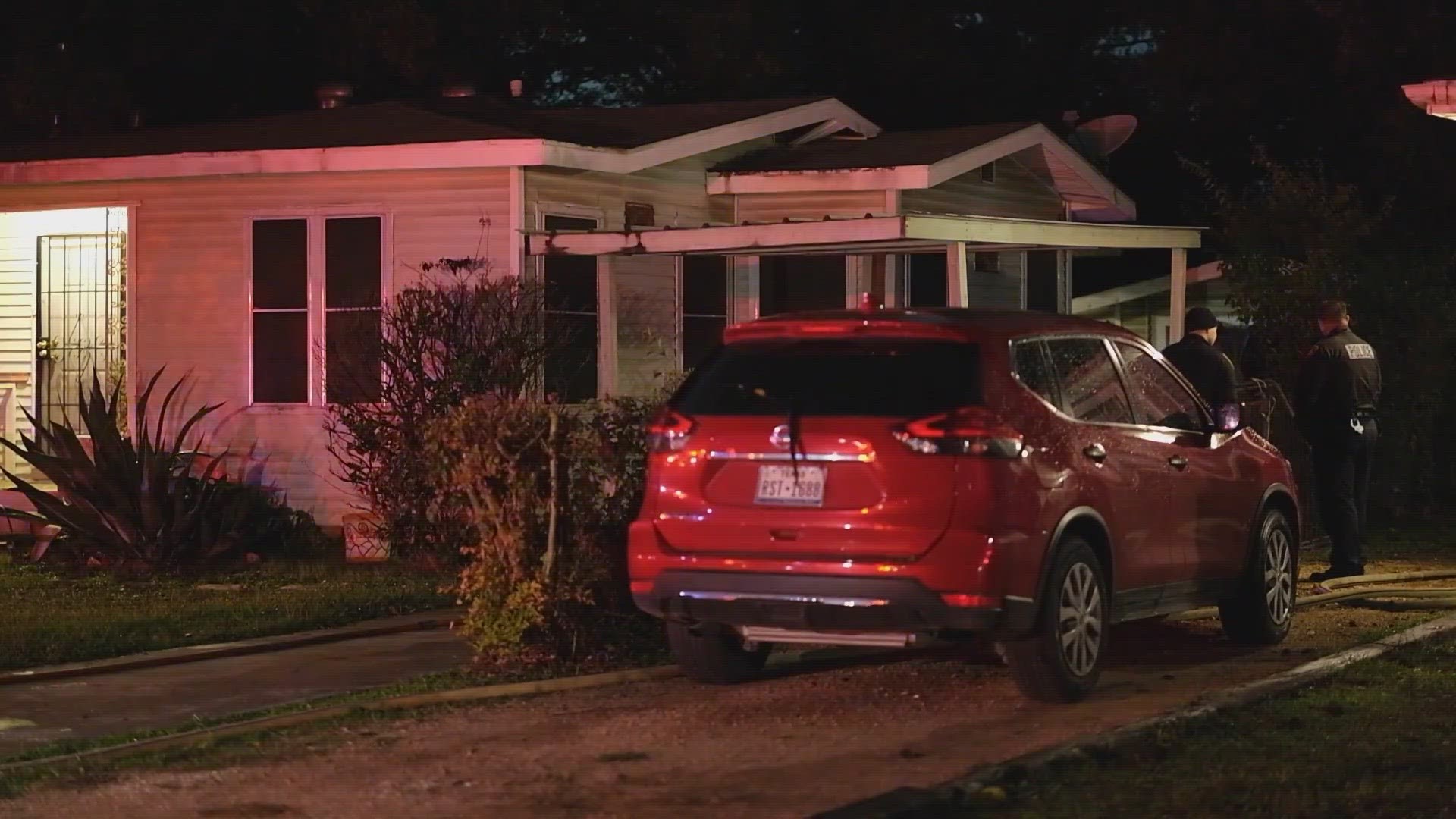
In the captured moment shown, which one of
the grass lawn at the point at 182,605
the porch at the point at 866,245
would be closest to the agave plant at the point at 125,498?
the grass lawn at the point at 182,605

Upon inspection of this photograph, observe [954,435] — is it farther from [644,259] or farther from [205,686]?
[644,259]

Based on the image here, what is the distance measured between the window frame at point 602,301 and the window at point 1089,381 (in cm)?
669

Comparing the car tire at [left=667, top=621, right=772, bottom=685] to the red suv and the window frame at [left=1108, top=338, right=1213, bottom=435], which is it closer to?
the red suv

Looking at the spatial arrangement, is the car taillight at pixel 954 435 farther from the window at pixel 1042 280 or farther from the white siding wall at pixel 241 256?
the window at pixel 1042 280

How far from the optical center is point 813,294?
730 inches

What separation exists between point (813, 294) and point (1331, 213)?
464cm

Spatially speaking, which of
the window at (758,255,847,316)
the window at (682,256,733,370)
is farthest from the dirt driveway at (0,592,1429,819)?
the window at (758,255,847,316)

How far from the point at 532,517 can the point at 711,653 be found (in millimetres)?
1059

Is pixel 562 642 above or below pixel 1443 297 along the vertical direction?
below

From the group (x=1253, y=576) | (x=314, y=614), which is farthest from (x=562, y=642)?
(x=1253, y=576)

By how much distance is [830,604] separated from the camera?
856 centimetres

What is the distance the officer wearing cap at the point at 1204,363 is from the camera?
13.1 m

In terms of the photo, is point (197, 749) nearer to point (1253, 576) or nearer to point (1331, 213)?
point (1253, 576)

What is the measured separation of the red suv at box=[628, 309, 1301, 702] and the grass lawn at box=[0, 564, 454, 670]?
2.42 metres
